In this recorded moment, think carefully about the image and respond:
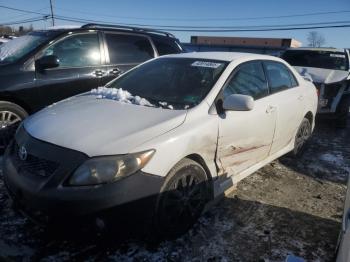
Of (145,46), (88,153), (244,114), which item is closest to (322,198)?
(244,114)

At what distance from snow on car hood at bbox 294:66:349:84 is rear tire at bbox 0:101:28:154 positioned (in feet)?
17.1

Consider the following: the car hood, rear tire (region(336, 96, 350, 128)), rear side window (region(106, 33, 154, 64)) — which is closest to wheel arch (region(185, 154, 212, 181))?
the car hood

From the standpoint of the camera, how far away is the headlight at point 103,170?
8.77ft

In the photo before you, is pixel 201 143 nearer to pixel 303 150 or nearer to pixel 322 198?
pixel 322 198

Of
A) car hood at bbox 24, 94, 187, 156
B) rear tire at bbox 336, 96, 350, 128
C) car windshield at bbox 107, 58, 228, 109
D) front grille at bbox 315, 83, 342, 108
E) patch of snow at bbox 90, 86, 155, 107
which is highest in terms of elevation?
car windshield at bbox 107, 58, 228, 109

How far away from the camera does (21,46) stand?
17.9ft

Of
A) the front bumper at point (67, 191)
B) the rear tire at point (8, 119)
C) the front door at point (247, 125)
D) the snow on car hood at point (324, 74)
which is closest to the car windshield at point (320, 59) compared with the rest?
the snow on car hood at point (324, 74)

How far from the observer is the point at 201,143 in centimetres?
328

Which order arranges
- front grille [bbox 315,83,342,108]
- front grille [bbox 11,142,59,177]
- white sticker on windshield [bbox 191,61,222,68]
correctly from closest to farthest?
front grille [bbox 11,142,59,177] < white sticker on windshield [bbox 191,61,222,68] < front grille [bbox 315,83,342,108]

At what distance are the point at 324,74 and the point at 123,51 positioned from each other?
4.28 m

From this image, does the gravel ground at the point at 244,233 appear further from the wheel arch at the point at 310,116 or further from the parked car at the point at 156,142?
the wheel arch at the point at 310,116

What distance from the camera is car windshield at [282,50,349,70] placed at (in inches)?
341

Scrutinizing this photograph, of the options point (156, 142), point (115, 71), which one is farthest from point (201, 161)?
point (115, 71)

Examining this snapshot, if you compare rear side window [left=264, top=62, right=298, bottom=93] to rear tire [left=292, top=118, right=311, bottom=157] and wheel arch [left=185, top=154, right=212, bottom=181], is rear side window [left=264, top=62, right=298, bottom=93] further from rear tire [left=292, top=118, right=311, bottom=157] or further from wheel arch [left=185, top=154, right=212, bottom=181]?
wheel arch [left=185, top=154, right=212, bottom=181]
